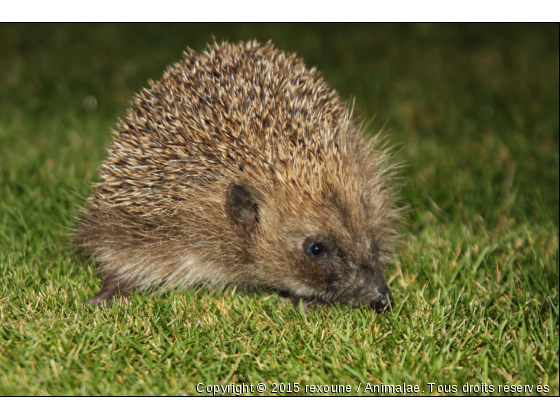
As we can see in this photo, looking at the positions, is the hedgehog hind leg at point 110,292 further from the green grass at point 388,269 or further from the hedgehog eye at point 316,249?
the hedgehog eye at point 316,249

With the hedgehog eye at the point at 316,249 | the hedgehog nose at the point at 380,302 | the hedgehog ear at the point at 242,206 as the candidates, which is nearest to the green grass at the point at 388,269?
the hedgehog nose at the point at 380,302

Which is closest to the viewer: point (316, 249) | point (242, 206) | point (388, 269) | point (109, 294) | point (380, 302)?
point (380, 302)

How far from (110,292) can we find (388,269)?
6.59 feet

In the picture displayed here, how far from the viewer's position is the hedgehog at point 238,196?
375 centimetres

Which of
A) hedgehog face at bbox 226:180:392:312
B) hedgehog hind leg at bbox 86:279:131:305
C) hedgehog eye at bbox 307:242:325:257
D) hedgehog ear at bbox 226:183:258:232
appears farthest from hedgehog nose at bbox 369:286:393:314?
hedgehog hind leg at bbox 86:279:131:305

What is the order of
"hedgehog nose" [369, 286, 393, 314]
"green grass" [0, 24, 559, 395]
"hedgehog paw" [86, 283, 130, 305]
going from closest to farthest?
1. "green grass" [0, 24, 559, 395]
2. "hedgehog nose" [369, 286, 393, 314]
3. "hedgehog paw" [86, 283, 130, 305]

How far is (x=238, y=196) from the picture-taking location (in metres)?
3.87

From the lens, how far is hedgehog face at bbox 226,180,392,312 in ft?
12.2

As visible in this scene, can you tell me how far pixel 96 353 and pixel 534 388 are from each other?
232 cm

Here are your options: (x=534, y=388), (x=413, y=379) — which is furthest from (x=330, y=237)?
(x=534, y=388)

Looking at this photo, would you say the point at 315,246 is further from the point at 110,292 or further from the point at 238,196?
the point at 110,292

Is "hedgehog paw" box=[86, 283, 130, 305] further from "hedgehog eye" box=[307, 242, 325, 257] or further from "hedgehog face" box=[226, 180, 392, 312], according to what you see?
"hedgehog eye" box=[307, 242, 325, 257]

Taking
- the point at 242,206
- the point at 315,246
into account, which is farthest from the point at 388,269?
the point at 242,206

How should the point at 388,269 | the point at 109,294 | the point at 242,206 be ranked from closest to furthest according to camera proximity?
the point at 242,206 < the point at 109,294 < the point at 388,269
